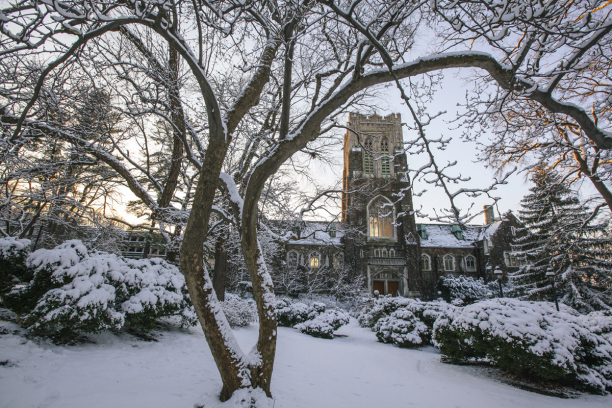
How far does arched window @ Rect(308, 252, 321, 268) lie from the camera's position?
1217 inches

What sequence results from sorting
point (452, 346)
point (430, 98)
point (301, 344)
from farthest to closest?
1. point (301, 344)
2. point (452, 346)
3. point (430, 98)

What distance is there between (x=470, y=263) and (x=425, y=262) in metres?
4.86

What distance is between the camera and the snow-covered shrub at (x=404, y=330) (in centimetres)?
1068

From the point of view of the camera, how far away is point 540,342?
229 inches

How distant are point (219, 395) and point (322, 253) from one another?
27563 millimetres

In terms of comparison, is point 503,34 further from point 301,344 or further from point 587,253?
point 587,253

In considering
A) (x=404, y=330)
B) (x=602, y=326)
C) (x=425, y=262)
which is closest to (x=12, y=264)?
(x=404, y=330)

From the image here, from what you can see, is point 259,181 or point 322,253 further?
point 322,253

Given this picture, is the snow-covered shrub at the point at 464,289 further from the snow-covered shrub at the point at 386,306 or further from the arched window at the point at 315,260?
the snow-covered shrub at the point at 386,306

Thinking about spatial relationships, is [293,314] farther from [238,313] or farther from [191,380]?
[191,380]

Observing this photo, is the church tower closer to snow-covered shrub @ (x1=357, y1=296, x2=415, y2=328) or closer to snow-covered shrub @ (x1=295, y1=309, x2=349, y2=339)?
snow-covered shrub @ (x1=357, y1=296, x2=415, y2=328)

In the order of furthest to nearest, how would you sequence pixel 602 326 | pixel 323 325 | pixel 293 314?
pixel 293 314
pixel 323 325
pixel 602 326

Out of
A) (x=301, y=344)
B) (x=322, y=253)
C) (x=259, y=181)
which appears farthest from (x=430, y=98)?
(x=322, y=253)

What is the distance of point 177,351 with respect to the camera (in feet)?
20.5
